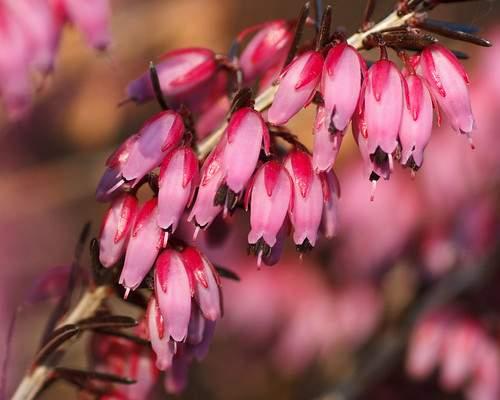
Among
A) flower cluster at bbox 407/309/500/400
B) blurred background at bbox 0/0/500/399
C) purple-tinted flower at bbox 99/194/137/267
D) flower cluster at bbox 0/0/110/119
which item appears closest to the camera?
purple-tinted flower at bbox 99/194/137/267

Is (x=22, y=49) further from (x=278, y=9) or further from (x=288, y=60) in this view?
(x=278, y=9)

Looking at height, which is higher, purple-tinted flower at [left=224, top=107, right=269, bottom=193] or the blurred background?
purple-tinted flower at [left=224, top=107, right=269, bottom=193]

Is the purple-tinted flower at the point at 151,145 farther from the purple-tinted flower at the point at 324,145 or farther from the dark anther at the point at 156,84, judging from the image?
the purple-tinted flower at the point at 324,145

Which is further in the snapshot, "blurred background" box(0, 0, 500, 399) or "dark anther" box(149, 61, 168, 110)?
"blurred background" box(0, 0, 500, 399)

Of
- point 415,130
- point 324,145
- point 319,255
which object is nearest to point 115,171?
point 324,145

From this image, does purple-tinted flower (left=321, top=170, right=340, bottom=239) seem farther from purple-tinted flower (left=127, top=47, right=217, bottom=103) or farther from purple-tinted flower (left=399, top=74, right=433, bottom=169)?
purple-tinted flower (left=127, top=47, right=217, bottom=103)

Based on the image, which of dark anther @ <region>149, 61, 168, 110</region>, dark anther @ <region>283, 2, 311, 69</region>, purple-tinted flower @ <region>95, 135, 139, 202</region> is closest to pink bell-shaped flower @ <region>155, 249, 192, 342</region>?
purple-tinted flower @ <region>95, 135, 139, 202</region>
